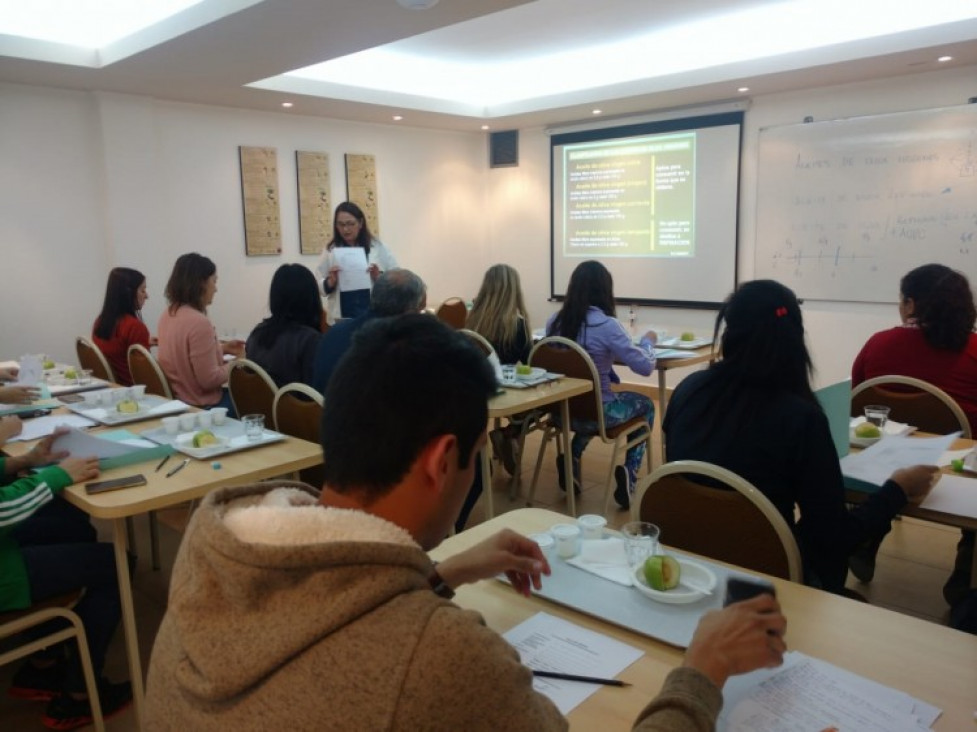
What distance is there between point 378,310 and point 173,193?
10.6 feet

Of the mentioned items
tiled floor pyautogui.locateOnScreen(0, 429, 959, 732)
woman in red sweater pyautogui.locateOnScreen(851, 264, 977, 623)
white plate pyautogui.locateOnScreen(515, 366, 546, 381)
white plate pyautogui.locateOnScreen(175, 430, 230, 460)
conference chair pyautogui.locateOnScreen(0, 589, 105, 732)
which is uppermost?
woman in red sweater pyautogui.locateOnScreen(851, 264, 977, 623)

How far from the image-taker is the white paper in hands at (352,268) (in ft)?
16.5

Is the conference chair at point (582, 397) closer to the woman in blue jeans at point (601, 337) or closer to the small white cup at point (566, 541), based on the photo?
the woman in blue jeans at point (601, 337)

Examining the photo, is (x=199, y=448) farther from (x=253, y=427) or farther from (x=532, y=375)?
(x=532, y=375)

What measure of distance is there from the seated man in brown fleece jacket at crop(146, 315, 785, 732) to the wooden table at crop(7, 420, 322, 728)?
1188 millimetres

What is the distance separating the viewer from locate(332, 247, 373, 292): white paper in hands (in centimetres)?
502

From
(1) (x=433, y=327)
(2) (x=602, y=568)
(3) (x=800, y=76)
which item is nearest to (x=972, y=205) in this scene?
(3) (x=800, y=76)

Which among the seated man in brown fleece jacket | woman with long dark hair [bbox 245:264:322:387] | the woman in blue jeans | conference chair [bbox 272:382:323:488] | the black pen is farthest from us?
the woman in blue jeans

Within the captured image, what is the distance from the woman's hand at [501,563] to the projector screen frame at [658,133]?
500 centimetres

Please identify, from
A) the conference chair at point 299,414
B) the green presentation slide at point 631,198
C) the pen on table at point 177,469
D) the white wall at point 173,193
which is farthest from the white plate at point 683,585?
the green presentation slide at point 631,198

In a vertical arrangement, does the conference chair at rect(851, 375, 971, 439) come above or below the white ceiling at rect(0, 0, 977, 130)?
below

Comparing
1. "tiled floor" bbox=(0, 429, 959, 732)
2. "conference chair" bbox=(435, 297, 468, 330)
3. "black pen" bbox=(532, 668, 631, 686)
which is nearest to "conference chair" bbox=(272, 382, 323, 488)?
"tiled floor" bbox=(0, 429, 959, 732)

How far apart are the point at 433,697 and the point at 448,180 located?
7.00 meters

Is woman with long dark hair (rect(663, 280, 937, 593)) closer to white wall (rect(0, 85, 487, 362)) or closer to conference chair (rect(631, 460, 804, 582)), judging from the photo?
conference chair (rect(631, 460, 804, 582))
